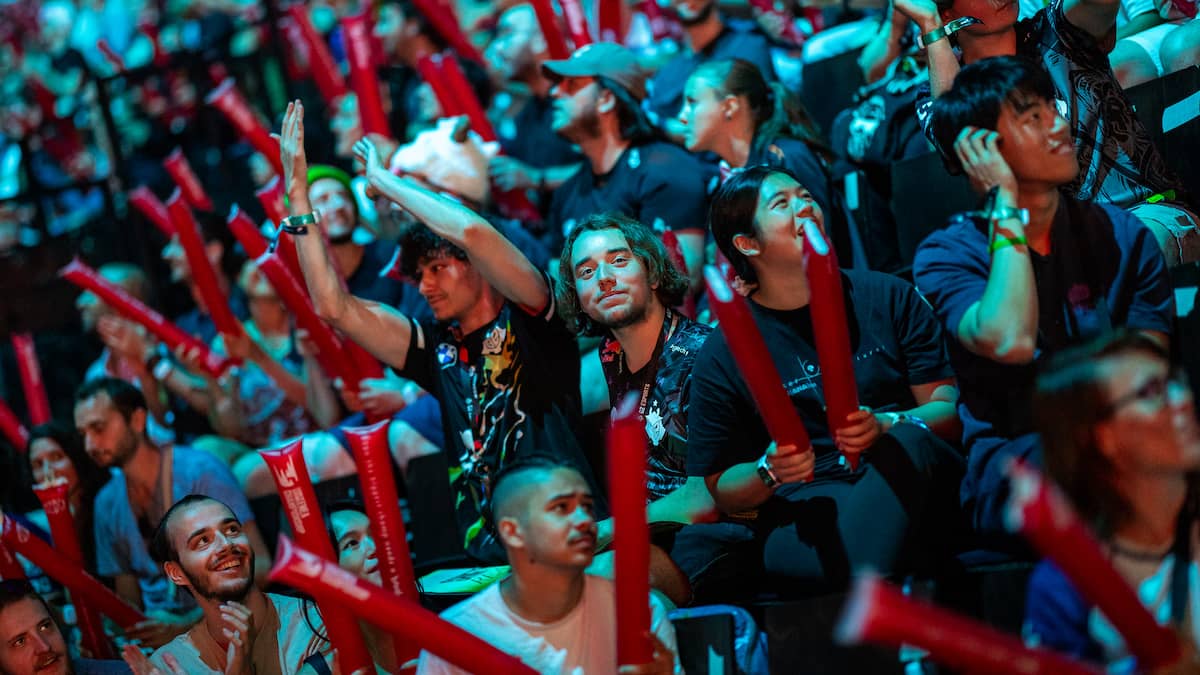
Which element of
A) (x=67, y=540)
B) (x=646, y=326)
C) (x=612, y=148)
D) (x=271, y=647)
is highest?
(x=612, y=148)

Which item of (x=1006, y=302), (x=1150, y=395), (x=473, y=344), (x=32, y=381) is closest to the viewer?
(x=1150, y=395)

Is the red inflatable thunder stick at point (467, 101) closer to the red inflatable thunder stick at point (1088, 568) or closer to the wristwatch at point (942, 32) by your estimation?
the wristwatch at point (942, 32)

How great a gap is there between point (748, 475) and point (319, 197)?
233cm

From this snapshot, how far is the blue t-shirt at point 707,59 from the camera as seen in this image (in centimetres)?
438

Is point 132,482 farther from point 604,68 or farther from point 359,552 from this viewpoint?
point 604,68

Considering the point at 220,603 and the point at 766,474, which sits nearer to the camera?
A: the point at 766,474

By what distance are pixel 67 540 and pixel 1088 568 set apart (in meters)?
2.70

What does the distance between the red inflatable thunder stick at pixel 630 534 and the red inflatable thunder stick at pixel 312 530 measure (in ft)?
2.20

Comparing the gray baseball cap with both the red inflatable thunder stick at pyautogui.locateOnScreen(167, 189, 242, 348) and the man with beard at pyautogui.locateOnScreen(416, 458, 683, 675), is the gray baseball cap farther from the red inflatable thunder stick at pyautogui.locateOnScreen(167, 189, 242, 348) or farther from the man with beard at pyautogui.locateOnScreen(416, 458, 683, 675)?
the man with beard at pyautogui.locateOnScreen(416, 458, 683, 675)

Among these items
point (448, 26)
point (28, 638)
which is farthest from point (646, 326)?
point (448, 26)

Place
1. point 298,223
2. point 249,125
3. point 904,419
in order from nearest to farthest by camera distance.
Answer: point 904,419, point 298,223, point 249,125

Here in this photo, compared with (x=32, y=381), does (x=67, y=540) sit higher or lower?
lower

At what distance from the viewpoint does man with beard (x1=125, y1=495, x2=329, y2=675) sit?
2.87m

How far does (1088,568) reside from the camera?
60.4 inches
